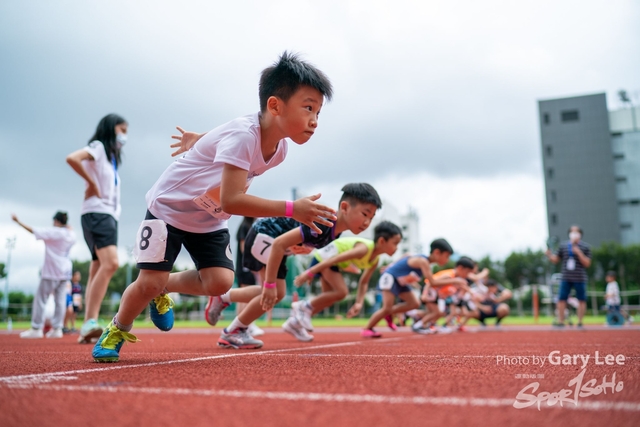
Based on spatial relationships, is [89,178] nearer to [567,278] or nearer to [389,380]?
[389,380]

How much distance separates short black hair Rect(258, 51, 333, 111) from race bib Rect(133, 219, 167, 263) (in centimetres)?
88

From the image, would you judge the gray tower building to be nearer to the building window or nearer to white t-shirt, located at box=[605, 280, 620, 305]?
the building window

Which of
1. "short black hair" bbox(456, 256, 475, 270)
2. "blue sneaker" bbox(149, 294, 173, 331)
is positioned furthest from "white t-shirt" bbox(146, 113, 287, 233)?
"short black hair" bbox(456, 256, 475, 270)

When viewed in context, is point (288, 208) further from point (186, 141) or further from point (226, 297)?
point (226, 297)

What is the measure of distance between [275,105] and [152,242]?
40.2 inches

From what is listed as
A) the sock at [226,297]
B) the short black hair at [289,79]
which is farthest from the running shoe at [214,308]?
the short black hair at [289,79]

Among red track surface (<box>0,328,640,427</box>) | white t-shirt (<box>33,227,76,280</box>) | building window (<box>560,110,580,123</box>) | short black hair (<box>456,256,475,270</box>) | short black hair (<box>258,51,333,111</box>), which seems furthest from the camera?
building window (<box>560,110,580,123</box>)

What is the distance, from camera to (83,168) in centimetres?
560

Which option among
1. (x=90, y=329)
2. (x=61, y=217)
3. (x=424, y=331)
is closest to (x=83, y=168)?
(x=90, y=329)

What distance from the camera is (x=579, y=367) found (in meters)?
2.74

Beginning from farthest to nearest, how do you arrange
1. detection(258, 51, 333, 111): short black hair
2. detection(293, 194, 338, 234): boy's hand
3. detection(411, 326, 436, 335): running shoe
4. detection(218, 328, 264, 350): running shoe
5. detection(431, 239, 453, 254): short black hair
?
detection(411, 326, 436, 335): running shoe < detection(431, 239, 453, 254): short black hair < detection(218, 328, 264, 350): running shoe < detection(258, 51, 333, 111): short black hair < detection(293, 194, 338, 234): boy's hand

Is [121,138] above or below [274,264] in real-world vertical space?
above

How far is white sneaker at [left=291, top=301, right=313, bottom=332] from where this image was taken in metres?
6.55

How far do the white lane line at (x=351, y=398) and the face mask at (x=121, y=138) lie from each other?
4.35 metres
